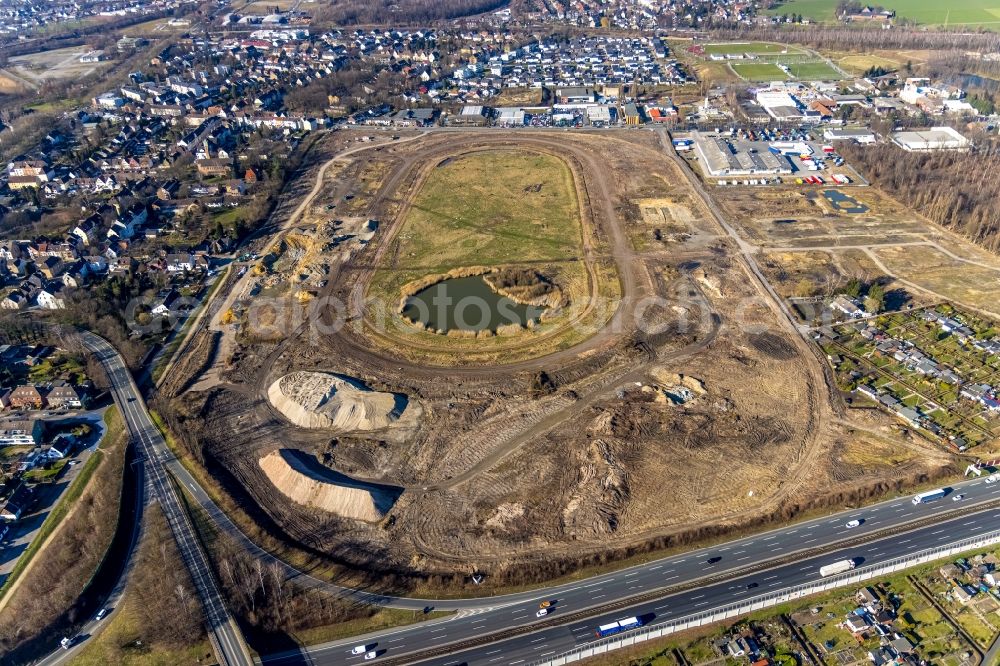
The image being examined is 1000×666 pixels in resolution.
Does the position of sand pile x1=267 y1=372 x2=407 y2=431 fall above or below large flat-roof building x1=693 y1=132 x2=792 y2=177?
below

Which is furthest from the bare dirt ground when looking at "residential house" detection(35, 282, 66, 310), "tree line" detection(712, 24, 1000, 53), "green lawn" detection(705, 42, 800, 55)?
"tree line" detection(712, 24, 1000, 53)

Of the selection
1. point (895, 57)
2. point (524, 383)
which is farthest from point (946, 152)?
point (524, 383)

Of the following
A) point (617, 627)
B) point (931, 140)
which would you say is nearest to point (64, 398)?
point (617, 627)

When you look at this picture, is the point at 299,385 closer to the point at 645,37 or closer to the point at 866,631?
the point at 866,631

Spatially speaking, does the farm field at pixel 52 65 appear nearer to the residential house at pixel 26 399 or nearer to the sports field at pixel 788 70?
the residential house at pixel 26 399

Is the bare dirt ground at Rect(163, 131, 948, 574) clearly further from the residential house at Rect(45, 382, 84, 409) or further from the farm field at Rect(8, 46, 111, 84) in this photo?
the farm field at Rect(8, 46, 111, 84)

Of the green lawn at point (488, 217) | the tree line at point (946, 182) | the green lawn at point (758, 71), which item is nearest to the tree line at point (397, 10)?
the green lawn at point (758, 71)
